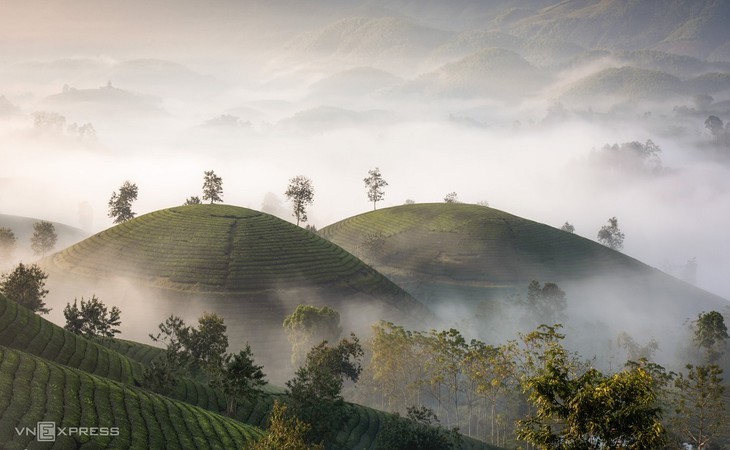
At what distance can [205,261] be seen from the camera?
17550 centimetres

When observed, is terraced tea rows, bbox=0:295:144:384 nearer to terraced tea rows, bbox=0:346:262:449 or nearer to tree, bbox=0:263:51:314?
terraced tea rows, bbox=0:346:262:449

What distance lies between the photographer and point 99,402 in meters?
64.8

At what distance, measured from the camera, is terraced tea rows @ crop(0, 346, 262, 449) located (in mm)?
57109

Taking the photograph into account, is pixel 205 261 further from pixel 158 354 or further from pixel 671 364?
pixel 671 364

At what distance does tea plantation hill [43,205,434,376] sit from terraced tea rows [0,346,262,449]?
69.4m

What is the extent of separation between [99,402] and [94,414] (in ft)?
9.95

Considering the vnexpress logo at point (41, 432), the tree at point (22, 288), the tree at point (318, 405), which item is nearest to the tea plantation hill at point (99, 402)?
the vnexpress logo at point (41, 432)

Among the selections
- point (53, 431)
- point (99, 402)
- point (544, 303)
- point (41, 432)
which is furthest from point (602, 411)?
point (544, 303)

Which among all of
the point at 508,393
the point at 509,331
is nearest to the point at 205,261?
the point at 509,331

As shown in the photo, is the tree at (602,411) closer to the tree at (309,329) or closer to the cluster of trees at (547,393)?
the cluster of trees at (547,393)

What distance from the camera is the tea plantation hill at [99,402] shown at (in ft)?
194

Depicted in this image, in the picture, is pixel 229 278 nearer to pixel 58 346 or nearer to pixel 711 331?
pixel 58 346

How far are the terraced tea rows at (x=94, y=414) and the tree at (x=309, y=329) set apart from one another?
55.3m

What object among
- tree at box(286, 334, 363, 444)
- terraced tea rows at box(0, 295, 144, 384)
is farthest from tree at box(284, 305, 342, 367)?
terraced tea rows at box(0, 295, 144, 384)
